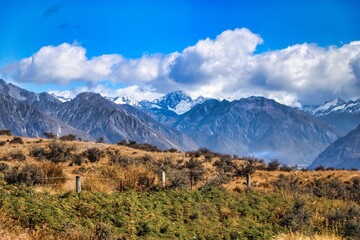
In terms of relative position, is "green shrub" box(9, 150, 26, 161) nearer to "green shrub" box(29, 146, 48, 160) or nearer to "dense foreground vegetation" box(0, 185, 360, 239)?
"green shrub" box(29, 146, 48, 160)

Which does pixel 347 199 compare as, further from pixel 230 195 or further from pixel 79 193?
pixel 79 193

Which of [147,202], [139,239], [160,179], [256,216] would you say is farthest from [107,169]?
[139,239]

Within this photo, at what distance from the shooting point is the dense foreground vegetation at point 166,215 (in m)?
15.6

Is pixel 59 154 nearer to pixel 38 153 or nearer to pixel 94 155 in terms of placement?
pixel 38 153

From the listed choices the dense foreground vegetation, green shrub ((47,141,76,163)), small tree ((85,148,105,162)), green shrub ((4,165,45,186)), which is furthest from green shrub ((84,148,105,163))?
green shrub ((4,165,45,186))

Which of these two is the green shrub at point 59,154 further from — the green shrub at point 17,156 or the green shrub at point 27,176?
the green shrub at point 27,176

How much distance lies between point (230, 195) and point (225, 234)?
7264 mm

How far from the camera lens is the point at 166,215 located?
19906mm

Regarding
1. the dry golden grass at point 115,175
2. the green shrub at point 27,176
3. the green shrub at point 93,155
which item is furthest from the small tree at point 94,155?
the green shrub at point 27,176

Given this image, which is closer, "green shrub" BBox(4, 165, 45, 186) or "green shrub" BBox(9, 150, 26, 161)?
"green shrub" BBox(4, 165, 45, 186)

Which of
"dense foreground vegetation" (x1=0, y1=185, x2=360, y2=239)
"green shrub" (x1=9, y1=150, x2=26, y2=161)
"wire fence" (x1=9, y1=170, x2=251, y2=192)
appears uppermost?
"green shrub" (x1=9, y1=150, x2=26, y2=161)

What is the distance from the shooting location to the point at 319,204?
90.0 feet

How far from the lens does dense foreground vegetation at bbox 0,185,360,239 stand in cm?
1564

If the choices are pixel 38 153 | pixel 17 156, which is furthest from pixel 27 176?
pixel 38 153
